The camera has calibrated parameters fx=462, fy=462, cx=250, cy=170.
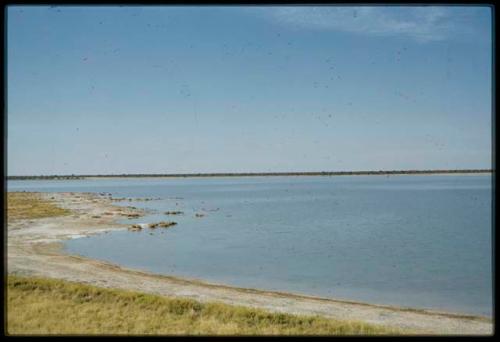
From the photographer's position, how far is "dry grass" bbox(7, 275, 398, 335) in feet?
22.7

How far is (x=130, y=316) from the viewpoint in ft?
25.8

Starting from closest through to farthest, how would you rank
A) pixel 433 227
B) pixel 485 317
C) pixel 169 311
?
1. pixel 169 311
2. pixel 485 317
3. pixel 433 227

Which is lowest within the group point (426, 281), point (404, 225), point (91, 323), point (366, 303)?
point (404, 225)

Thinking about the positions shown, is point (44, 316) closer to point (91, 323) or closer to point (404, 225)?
point (91, 323)

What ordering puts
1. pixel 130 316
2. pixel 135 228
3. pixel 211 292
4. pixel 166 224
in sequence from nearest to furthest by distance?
pixel 130 316
pixel 211 292
pixel 135 228
pixel 166 224

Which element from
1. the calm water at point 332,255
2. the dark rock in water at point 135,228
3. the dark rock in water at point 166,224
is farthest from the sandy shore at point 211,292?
the dark rock in water at point 166,224

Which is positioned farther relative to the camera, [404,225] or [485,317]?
[404,225]

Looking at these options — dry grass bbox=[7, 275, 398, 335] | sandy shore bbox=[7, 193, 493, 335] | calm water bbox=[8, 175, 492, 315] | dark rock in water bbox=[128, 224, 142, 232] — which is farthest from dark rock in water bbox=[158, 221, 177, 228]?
dry grass bbox=[7, 275, 398, 335]

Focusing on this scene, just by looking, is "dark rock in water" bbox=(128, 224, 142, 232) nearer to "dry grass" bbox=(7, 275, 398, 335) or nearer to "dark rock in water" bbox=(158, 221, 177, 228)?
"dark rock in water" bbox=(158, 221, 177, 228)

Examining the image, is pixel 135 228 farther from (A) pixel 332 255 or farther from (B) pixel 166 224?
(A) pixel 332 255

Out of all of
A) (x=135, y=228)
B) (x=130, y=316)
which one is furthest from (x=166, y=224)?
(x=130, y=316)

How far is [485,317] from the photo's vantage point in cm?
1042

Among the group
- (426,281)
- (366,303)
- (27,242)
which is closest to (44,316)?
(366,303)

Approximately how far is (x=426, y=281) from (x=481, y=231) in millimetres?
13590
